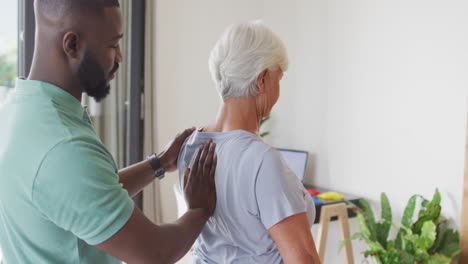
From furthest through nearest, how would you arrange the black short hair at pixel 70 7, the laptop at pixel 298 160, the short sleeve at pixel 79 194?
1. the laptop at pixel 298 160
2. the black short hair at pixel 70 7
3. the short sleeve at pixel 79 194

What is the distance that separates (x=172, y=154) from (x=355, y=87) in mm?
1692

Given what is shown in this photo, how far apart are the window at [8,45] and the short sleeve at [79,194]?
2.04 meters

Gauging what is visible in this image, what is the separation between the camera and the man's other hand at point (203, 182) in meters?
1.04

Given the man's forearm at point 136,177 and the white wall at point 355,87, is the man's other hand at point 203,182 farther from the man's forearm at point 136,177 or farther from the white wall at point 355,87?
the white wall at point 355,87

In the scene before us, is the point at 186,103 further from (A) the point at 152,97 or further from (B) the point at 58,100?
(B) the point at 58,100

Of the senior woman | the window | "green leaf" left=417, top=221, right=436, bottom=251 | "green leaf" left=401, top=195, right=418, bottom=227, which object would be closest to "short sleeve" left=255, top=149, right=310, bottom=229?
the senior woman

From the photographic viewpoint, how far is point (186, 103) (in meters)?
3.29

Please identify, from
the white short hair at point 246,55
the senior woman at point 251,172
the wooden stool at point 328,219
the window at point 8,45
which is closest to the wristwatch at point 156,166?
the senior woman at point 251,172

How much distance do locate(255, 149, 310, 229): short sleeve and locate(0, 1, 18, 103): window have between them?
2.03 metres

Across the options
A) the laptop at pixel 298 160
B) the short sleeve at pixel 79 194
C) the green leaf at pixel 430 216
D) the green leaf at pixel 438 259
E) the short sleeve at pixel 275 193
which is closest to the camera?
the short sleeve at pixel 79 194

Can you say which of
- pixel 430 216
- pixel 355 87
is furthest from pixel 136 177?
pixel 355 87

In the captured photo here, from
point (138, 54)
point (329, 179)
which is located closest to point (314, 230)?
point (329, 179)

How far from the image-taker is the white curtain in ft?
9.98

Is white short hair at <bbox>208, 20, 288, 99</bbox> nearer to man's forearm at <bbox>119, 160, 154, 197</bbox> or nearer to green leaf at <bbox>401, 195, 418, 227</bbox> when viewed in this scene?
man's forearm at <bbox>119, 160, 154, 197</bbox>
